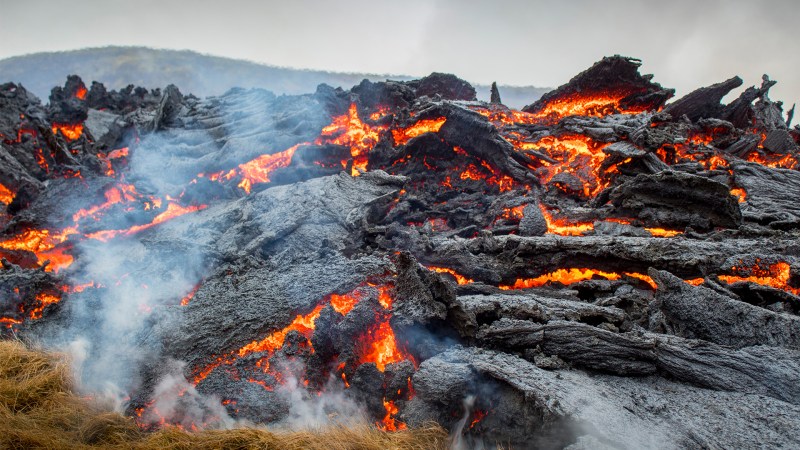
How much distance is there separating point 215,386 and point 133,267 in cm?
421

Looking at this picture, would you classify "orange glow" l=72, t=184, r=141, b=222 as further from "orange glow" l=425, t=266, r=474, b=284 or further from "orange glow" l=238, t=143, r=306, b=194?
"orange glow" l=425, t=266, r=474, b=284

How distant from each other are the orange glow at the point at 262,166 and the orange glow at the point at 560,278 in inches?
297

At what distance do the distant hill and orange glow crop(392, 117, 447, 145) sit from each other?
783 inches

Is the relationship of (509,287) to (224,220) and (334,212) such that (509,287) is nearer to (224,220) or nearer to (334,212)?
(334,212)

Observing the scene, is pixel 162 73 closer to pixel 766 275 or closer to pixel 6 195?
pixel 6 195

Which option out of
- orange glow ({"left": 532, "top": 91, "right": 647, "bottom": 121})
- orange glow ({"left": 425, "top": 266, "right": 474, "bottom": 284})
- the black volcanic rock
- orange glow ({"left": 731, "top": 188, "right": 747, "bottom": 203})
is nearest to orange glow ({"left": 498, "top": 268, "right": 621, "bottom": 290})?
orange glow ({"left": 425, "top": 266, "right": 474, "bottom": 284})

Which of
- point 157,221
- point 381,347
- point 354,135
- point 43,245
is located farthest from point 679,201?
point 43,245

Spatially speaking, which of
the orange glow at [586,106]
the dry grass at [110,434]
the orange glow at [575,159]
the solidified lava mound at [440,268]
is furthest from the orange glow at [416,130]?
the dry grass at [110,434]

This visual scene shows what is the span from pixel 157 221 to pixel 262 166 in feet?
10.6

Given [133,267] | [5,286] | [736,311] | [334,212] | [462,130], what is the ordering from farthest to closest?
[462,130] < [334,212] < [133,267] < [5,286] < [736,311]

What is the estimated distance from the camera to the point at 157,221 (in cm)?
1003

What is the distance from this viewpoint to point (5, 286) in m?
6.83

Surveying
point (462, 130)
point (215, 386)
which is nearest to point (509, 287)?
point (215, 386)

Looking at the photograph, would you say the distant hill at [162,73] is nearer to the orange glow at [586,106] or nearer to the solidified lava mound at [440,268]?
the orange glow at [586,106]
